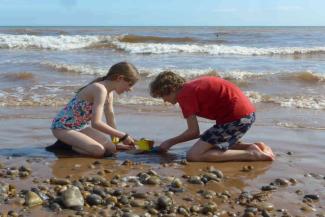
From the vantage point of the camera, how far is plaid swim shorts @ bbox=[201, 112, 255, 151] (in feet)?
17.8

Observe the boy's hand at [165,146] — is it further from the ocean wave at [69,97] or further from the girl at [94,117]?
the ocean wave at [69,97]

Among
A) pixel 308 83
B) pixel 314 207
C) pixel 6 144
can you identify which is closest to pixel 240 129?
pixel 314 207

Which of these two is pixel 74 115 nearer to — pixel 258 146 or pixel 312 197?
pixel 258 146

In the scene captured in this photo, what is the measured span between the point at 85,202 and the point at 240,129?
2.20 m

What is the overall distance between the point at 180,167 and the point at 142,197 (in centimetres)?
114

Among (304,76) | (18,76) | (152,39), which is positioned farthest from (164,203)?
(152,39)

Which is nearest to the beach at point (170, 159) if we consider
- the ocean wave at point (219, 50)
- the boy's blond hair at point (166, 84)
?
the boy's blond hair at point (166, 84)

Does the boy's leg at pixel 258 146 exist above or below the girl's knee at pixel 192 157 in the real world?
above

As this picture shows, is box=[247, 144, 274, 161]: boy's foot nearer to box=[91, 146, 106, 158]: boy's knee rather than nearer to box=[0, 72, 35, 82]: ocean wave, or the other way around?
box=[91, 146, 106, 158]: boy's knee

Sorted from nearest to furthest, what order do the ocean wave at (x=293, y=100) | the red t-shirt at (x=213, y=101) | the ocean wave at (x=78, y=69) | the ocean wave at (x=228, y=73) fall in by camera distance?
1. the red t-shirt at (x=213, y=101)
2. the ocean wave at (x=293, y=100)
3. the ocean wave at (x=228, y=73)
4. the ocean wave at (x=78, y=69)

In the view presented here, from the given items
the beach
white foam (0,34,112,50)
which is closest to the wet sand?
the beach

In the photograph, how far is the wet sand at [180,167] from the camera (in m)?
3.88

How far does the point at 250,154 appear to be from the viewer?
538cm

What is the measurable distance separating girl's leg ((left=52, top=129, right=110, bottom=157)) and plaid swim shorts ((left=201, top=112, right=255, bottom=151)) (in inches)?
45.7
